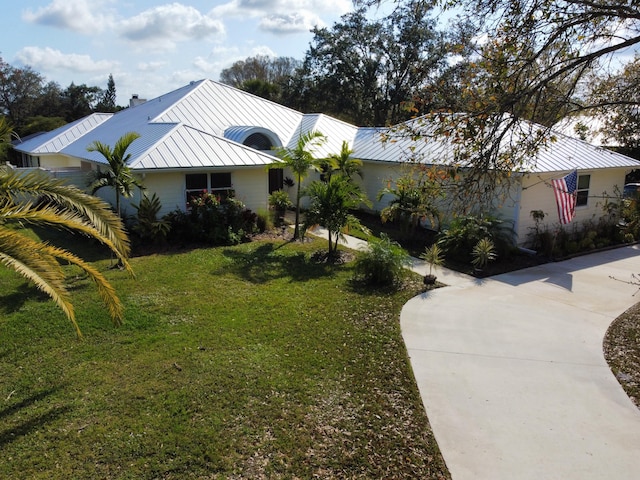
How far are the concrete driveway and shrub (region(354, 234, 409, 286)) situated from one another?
0.95 meters

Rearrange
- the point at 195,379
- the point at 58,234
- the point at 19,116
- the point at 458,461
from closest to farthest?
1. the point at 458,461
2. the point at 195,379
3. the point at 58,234
4. the point at 19,116

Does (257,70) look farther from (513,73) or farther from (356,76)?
(513,73)

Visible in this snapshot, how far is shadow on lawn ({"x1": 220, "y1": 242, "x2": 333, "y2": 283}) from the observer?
11.2 m

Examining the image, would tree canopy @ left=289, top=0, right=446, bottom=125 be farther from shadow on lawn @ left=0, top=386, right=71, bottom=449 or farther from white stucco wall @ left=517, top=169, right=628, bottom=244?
shadow on lawn @ left=0, top=386, right=71, bottom=449

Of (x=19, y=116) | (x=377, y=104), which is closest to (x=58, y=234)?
(x=377, y=104)

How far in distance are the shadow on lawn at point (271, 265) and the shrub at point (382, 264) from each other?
1254 millimetres

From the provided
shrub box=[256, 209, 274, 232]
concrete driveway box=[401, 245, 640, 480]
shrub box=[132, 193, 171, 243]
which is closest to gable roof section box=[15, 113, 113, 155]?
shrub box=[132, 193, 171, 243]

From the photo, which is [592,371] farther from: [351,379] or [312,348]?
[312,348]

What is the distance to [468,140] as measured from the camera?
22.8 ft

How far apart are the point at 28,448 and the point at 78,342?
2.68m

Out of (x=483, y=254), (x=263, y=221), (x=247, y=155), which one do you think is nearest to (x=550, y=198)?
(x=483, y=254)

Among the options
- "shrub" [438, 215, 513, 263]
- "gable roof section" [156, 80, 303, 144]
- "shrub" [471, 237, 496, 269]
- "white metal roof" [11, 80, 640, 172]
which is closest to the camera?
"shrub" [471, 237, 496, 269]

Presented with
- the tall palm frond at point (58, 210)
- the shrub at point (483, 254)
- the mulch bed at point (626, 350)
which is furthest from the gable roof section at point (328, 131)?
the tall palm frond at point (58, 210)

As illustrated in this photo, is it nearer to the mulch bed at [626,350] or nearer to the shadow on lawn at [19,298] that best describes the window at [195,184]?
the shadow on lawn at [19,298]
